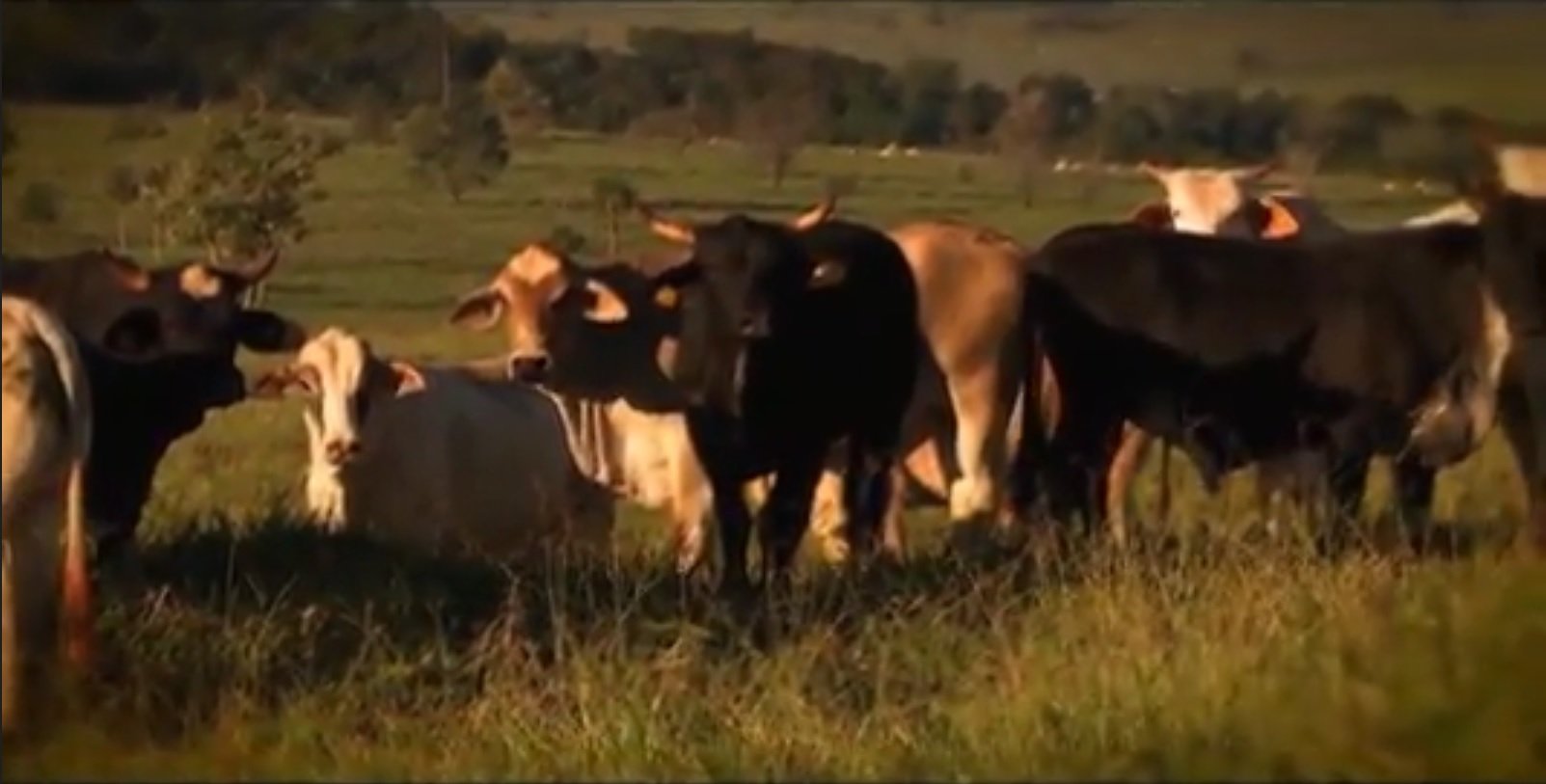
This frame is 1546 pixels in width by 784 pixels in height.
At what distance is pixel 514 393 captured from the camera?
13852 millimetres

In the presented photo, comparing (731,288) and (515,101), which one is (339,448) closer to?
(731,288)

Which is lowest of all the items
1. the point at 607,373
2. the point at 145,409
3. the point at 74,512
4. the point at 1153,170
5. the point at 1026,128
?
the point at 607,373

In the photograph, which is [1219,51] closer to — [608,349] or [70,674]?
[608,349]

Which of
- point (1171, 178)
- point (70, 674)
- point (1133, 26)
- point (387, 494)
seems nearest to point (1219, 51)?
point (1133, 26)

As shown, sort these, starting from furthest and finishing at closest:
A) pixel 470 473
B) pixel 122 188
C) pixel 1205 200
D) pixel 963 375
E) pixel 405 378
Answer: pixel 1205 200
pixel 470 473
pixel 963 375
pixel 405 378
pixel 122 188

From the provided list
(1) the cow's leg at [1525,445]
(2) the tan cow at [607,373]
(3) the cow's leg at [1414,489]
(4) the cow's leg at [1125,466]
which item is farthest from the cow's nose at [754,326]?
(1) the cow's leg at [1525,445]

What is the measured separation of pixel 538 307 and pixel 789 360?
3.31 feet

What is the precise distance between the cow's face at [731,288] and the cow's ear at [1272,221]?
2.48 m

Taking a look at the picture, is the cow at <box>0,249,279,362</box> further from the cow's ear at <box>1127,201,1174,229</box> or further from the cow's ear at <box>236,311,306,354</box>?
the cow's ear at <box>1127,201,1174,229</box>

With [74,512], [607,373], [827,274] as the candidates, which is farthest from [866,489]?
[74,512]

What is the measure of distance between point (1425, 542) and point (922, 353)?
1990mm

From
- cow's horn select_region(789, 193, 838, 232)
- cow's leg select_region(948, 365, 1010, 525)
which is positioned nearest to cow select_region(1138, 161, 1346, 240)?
cow's leg select_region(948, 365, 1010, 525)

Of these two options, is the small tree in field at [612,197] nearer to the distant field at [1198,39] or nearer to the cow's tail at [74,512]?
the distant field at [1198,39]

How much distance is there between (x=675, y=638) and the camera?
10117 millimetres
